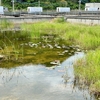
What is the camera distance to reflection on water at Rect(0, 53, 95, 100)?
7.94m

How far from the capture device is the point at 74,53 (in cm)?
1430

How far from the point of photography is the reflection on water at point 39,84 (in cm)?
794

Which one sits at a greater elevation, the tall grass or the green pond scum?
the tall grass

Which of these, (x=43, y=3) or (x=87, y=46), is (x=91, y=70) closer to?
(x=87, y=46)

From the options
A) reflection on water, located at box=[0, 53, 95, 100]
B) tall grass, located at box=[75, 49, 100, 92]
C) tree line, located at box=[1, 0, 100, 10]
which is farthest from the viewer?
tree line, located at box=[1, 0, 100, 10]

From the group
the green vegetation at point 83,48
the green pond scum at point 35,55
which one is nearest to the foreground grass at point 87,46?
the green vegetation at point 83,48

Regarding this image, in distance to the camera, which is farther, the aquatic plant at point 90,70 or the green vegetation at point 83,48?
the green vegetation at point 83,48

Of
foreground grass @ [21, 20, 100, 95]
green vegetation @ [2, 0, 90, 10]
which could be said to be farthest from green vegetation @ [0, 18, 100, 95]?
green vegetation @ [2, 0, 90, 10]

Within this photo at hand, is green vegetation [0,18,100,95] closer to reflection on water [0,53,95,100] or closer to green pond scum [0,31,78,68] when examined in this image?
green pond scum [0,31,78,68]

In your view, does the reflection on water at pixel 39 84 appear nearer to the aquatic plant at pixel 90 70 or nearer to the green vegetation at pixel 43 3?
the aquatic plant at pixel 90 70

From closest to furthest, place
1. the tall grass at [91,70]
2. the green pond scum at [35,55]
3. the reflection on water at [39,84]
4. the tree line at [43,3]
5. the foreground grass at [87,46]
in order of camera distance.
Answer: the reflection on water at [39,84]
the tall grass at [91,70]
the foreground grass at [87,46]
the green pond scum at [35,55]
the tree line at [43,3]

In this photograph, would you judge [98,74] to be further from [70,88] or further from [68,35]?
[68,35]

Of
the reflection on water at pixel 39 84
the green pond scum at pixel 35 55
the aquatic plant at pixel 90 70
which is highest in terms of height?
the aquatic plant at pixel 90 70

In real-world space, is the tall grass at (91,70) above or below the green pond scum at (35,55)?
above
